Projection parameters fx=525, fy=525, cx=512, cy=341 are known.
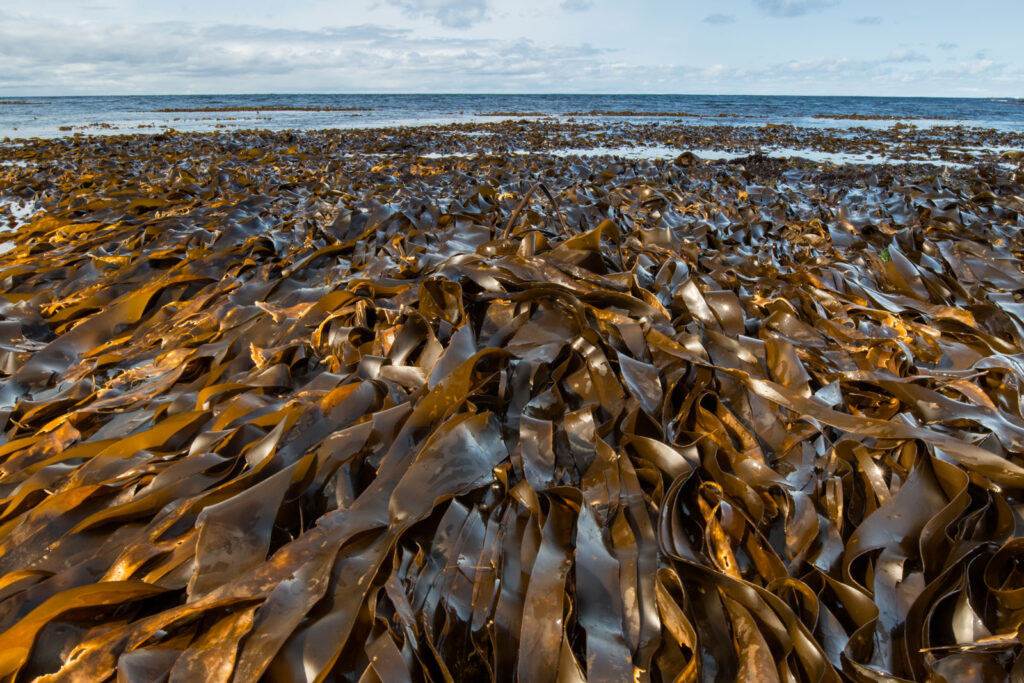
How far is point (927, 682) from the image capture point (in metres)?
0.79

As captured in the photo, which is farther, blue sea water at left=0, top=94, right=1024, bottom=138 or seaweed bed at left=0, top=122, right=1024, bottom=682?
blue sea water at left=0, top=94, right=1024, bottom=138

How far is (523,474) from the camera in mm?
1135

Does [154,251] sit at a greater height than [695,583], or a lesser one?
greater

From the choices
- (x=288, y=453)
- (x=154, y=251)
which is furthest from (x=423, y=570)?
(x=154, y=251)

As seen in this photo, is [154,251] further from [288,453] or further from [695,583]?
[695,583]

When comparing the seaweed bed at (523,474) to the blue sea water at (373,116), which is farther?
the blue sea water at (373,116)

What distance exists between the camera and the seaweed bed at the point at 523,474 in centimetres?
86

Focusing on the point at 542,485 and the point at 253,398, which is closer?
the point at 542,485

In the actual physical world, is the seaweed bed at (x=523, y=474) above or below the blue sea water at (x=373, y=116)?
below

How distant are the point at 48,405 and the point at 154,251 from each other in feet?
5.54

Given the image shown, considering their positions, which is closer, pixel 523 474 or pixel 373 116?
pixel 523 474

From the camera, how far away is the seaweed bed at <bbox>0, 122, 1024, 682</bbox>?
855 millimetres

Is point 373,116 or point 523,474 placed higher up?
point 373,116

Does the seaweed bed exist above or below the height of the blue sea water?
below
